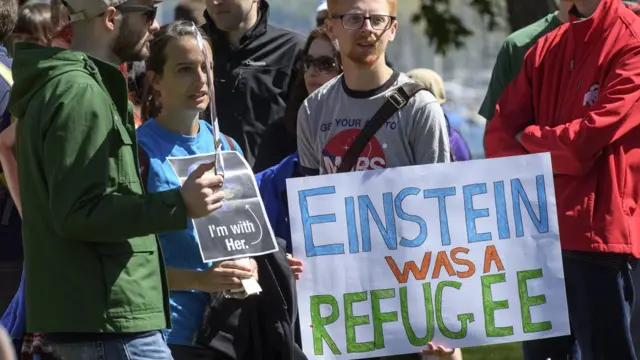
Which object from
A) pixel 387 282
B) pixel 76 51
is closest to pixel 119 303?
pixel 76 51

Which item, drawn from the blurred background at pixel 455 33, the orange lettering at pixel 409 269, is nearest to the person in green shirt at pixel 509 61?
the blurred background at pixel 455 33

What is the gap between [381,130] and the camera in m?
4.84

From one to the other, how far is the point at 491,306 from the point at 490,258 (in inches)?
6.9

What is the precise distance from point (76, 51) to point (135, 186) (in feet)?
1.44

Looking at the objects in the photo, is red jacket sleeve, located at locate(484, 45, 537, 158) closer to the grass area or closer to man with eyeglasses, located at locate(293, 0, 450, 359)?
man with eyeglasses, located at locate(293, 0, 450, 359)

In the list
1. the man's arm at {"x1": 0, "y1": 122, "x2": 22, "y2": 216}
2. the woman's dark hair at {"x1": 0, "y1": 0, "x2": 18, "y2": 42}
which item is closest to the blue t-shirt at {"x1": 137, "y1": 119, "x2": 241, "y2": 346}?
the man's arm at {"x1": 0, "y1": 122, "x2": 22, "y2": 216}

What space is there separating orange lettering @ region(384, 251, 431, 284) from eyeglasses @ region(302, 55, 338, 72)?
1.59 metres

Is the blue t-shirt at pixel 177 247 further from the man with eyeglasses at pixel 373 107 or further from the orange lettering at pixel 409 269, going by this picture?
the orange lettering at pixel 409 269

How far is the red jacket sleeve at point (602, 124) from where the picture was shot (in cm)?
531

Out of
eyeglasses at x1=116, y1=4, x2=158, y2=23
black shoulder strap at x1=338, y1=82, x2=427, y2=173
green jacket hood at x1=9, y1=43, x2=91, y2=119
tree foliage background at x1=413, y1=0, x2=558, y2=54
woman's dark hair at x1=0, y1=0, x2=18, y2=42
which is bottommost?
black shoulder strap at x1=338, y1=82, x2=427, y2=173

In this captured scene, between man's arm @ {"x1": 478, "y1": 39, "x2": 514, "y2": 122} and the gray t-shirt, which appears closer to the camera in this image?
the gray t-shirt

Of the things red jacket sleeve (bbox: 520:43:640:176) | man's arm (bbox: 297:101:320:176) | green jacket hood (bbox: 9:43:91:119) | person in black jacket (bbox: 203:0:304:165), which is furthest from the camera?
person in black jacket (bbox: 203:0:304:165)

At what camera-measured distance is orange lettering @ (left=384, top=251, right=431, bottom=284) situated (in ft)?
15.8

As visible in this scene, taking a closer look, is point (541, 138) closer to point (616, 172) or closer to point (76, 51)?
point (616, 172)
